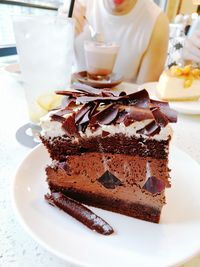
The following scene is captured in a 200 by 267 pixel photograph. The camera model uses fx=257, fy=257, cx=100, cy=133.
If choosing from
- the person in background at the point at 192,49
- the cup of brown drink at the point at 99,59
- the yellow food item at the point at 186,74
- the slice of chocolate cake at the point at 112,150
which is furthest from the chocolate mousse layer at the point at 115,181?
the person in background at the point at 192,49

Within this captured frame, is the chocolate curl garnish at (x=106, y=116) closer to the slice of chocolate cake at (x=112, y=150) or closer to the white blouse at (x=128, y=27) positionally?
the slice of chocolate cake at (x=112, y=150)

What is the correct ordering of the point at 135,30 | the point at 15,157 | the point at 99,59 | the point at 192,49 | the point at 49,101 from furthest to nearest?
the point at 192,49 → the point at 135,30 → the point at 99,59 → the point at 49,101 → the point at 15,157

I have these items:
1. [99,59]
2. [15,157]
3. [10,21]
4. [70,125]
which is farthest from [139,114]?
[99,59]

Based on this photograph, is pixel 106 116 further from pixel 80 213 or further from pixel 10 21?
pixel 10 21

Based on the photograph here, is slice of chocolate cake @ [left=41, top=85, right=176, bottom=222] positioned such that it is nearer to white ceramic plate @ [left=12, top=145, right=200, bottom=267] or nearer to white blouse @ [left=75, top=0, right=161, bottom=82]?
white ceramic plate @ [left=12, top=145, right=200, bottom=267]

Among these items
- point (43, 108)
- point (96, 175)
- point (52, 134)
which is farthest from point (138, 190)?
point (43, 108)
